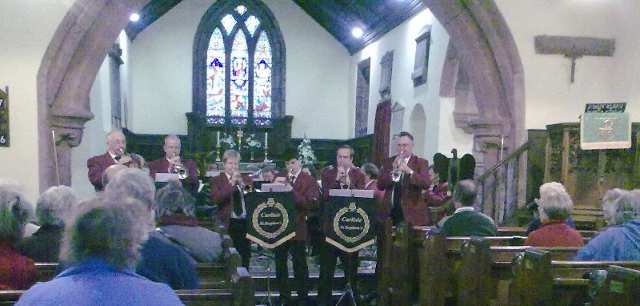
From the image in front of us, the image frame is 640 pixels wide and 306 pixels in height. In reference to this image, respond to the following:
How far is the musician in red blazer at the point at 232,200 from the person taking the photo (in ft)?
16.6

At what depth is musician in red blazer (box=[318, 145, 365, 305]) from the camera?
4961mm

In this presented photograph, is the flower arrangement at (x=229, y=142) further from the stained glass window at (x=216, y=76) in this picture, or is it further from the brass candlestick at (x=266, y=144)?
the stained glass window at (x=216, y=76)

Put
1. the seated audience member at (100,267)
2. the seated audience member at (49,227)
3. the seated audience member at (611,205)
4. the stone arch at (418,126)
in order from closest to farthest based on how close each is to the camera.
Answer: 1. the seated audience member at (100,267)
2. the seated audience member at (49,227)
3. the seated audience member at (611,205)
4. the stone arch at (418,126)

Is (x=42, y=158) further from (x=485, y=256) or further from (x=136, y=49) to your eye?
(x=136, y=49)

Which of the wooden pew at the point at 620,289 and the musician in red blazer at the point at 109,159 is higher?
the musician in red blazer at the point at 109,159

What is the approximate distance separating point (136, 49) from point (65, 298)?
1444 cm

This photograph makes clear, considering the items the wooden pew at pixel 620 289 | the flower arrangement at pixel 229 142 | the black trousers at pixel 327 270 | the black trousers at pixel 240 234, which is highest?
the flower arrangement at pixel 229 142

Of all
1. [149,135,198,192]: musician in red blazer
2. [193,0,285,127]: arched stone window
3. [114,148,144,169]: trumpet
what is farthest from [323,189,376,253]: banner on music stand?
[193,0,285,127]: arched stone window

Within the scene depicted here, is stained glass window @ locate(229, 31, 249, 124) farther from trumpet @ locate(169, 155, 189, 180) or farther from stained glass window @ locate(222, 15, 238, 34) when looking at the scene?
trumpet @ locate(169, 155, 189, 180)

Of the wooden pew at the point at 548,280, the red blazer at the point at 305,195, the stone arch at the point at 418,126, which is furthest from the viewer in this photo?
the stone arch at the point at 418,126

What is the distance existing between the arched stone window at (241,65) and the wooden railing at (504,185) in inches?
367

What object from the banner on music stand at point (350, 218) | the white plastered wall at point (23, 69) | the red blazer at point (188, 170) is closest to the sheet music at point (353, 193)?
the banner on music stand at point (350, 218)

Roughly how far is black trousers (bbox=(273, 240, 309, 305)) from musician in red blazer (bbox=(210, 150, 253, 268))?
1.41ft

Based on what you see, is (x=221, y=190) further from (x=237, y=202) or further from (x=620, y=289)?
(x=620, y=289)
